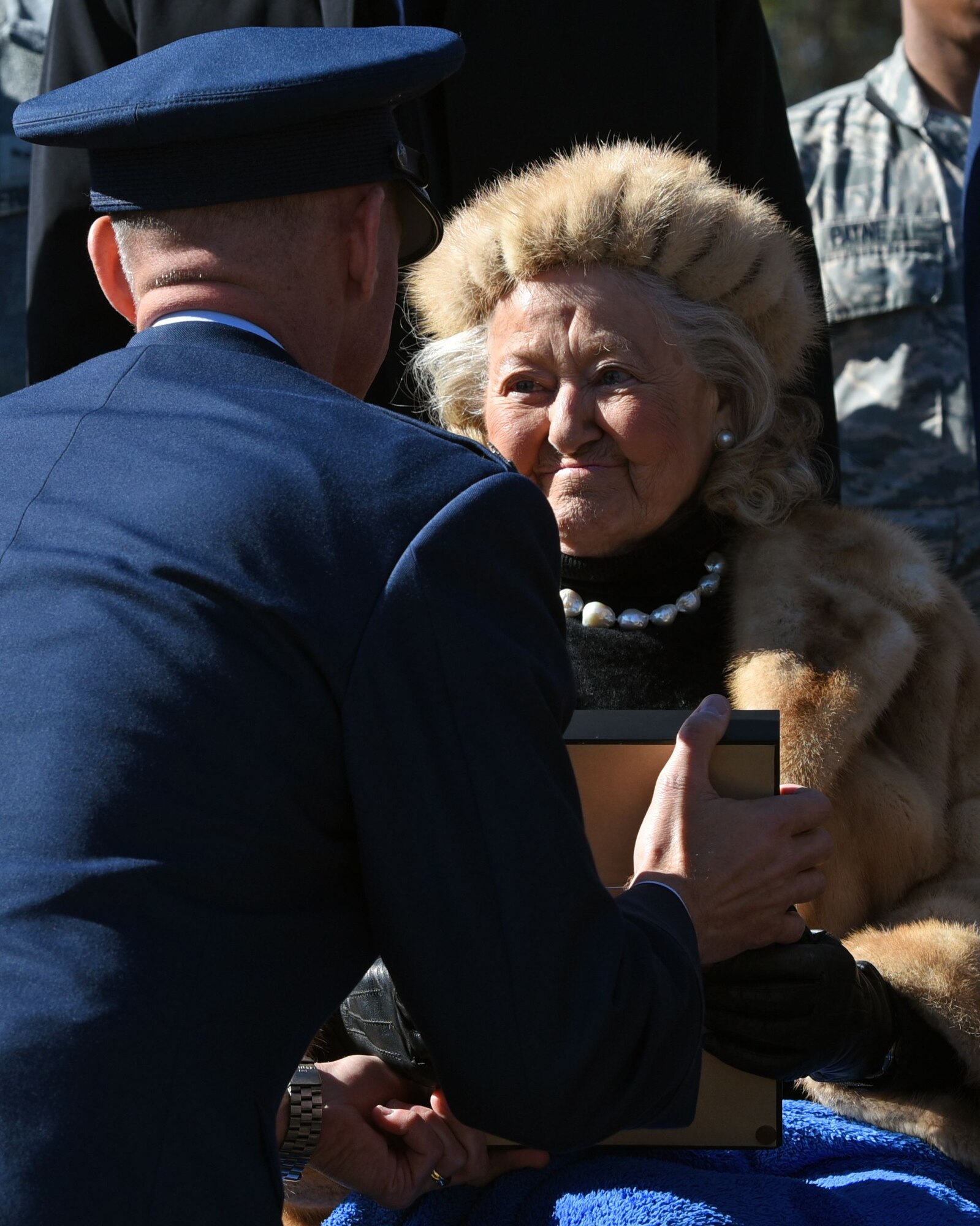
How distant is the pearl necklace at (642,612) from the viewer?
2.64 m

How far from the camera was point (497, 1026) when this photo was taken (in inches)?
56.0

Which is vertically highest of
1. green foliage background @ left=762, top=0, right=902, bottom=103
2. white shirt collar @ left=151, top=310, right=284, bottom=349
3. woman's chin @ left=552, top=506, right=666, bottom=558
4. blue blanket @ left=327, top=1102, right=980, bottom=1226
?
white shirt collar @ left=151, top=310, right=284, bottom=349

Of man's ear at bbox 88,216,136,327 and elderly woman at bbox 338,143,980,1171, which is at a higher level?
man's ear at bbox 88,216,136,327

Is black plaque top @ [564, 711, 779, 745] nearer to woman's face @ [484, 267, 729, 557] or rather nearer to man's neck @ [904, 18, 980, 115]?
woman's face @ [484, 267, 729, 557]

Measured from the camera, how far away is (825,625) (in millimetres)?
2537

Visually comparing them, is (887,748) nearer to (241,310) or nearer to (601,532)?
(601,532)

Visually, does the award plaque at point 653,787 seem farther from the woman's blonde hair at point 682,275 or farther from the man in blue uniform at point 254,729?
the woman's blonde hair at point 682,275

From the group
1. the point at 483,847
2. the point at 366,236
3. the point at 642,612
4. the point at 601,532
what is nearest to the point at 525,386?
the point at 601,532

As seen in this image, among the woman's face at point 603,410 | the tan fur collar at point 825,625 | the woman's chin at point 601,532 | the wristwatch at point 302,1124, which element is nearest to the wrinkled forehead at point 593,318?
the woman's face at point 603,410

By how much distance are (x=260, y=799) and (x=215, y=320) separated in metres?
0.53

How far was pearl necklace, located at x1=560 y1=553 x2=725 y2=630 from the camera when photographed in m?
2.64

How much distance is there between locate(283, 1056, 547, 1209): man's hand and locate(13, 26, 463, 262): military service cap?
3.88 ft

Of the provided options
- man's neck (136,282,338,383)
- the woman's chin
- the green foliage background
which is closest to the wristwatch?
man's neck (136,282,338,383)

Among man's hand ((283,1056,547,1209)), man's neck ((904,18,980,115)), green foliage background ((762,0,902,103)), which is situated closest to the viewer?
man's hand ((283,1056,547,1209))
